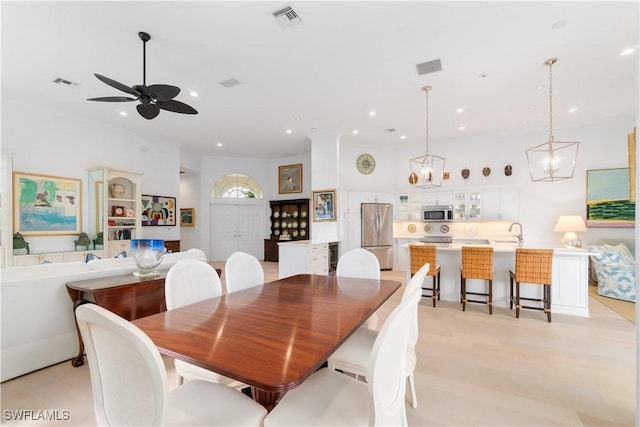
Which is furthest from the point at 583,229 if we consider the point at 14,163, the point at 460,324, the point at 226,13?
the point at 14,163

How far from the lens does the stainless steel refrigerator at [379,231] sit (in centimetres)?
655

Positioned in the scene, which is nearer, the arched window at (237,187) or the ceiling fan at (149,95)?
the ceiling fan at (149,95)

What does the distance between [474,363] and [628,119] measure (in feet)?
20.3

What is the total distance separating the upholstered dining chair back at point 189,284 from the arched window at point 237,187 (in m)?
6.88

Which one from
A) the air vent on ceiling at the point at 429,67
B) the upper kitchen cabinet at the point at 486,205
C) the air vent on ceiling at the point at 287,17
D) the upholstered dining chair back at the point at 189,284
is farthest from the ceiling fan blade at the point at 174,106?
the upper kitchen cabinet at the point at 486,205

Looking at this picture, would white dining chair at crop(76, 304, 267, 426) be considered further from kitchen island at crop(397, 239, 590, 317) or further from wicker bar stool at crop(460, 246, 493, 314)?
kitchen island at crop(397, 239, 590, 317)

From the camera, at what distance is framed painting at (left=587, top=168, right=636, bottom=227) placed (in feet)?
16.9

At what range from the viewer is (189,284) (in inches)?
76.0

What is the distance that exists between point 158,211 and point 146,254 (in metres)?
4.43

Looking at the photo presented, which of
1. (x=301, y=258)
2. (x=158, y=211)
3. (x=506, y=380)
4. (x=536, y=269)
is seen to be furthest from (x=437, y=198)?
(x=158, y=211)

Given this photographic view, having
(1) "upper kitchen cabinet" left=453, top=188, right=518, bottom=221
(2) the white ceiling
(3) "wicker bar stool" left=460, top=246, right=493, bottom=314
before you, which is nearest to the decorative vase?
(2) the white ceiling

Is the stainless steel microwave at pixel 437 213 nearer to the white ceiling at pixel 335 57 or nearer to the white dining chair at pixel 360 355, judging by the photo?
the white ceiling at pixel 335 57

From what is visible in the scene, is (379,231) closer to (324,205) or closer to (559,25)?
(324,205)

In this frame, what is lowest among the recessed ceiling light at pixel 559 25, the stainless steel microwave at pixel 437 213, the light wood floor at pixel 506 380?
the light wood floor at pixel 506 380
